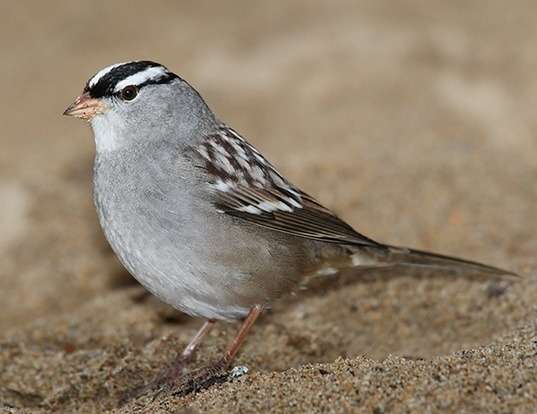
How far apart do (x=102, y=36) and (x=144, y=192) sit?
6.10 m

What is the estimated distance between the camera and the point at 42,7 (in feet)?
34.3

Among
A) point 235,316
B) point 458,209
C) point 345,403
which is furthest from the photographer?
point 458,209

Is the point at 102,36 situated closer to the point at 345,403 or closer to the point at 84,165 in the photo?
the point at 84,165

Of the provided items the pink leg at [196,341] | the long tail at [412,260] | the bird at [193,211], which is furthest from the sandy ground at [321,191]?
the bird at [193,211]

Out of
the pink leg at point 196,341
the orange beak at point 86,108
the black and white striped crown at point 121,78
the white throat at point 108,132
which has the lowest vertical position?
the pink leg at point 196,341

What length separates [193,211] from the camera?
13.8 feet

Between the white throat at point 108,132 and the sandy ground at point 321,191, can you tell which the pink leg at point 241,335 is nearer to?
the sandy ground at point 321,191

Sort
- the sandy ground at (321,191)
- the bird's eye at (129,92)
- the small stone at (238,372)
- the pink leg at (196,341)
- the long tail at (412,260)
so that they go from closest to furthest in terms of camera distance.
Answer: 1. the sandy ground at (321,191)
2. the small stone at (238,372)
3. the bird's eye at (129,92)
4. the pink leg at (196,341)
5. the long tail at (412,260)

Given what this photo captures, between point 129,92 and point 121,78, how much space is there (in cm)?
8

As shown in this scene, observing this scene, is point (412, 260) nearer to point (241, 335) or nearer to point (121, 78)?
point (241, 335)

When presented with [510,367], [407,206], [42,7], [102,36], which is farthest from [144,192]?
[42,7]

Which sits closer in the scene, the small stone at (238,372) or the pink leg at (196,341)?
the small stone at (238,372)

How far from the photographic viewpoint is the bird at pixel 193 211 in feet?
13.7

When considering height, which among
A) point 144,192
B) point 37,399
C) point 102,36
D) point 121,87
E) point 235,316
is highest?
point 102,36
